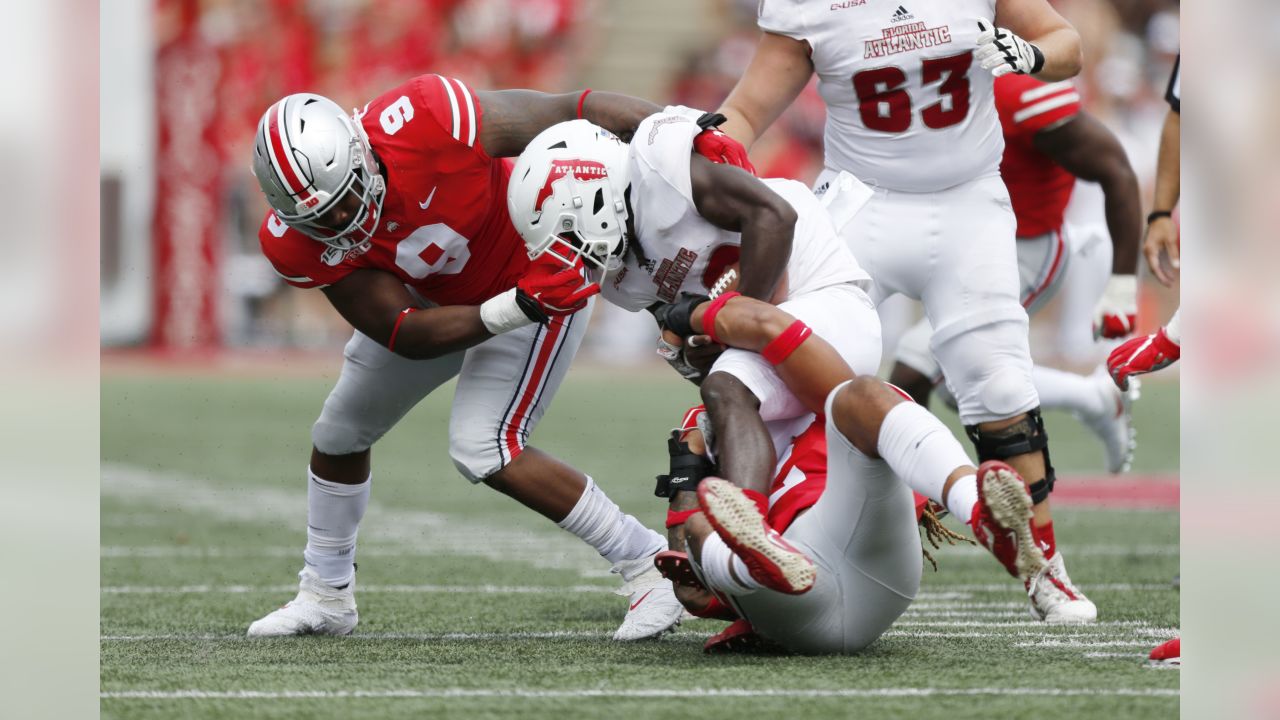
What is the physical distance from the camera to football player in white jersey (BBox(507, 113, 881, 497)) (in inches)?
144

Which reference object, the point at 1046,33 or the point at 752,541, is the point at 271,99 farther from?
the point at 752,541

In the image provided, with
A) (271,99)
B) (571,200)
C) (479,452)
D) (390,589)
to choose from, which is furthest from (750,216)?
(271,99)

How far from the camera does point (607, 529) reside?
Answer: 4215mm

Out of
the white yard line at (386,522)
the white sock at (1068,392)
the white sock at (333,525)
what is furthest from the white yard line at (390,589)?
the white sock at (1068,392)

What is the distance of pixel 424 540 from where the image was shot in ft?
20.9

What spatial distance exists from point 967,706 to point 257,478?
20.6 ft

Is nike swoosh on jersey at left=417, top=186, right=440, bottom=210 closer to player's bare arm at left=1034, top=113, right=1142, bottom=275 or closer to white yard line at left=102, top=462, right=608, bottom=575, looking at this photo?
white yard line at left=102, top=462, right=608, bottom=575

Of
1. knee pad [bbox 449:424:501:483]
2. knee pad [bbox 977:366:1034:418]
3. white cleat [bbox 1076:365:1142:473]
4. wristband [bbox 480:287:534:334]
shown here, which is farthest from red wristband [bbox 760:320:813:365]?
white cleat [bbox 1076:365:1142:473]

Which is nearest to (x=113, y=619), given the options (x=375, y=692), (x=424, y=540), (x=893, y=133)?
(x=375, y=692)

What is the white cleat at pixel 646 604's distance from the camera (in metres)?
3.94

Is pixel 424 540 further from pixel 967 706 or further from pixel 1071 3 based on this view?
pixel 1071 3

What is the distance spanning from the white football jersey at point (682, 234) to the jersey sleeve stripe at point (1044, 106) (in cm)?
152

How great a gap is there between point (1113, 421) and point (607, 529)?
8.82ft
